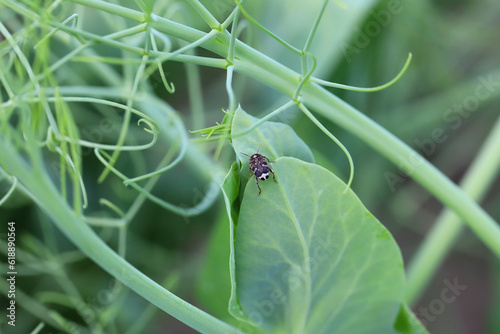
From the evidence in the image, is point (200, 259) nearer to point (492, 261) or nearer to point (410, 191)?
point (410, 191)

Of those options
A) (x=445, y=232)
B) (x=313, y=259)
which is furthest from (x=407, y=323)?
(x=445, y=232)

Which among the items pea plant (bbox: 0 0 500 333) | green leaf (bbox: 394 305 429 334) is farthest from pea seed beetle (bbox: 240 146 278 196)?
green leaf (bbox: 394 305 429 334)

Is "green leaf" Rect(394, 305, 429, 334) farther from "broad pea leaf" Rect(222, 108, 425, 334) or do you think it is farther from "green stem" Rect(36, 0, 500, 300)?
"green stem" Rect(36, 0, 500, 300)

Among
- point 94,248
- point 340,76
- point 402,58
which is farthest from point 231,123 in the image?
point 402,58

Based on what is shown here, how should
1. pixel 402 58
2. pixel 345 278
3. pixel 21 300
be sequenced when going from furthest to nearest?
pixel 402 58
pixel 21 300
pixel 345 278

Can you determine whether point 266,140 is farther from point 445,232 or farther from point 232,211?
point 445,232

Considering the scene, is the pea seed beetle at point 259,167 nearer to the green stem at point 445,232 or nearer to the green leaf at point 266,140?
the green leaf at point 266,140

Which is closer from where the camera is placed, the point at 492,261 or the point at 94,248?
the point at 94,248
